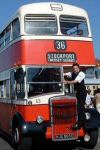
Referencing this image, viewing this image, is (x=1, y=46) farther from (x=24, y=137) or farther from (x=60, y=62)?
(x=24, y=137)

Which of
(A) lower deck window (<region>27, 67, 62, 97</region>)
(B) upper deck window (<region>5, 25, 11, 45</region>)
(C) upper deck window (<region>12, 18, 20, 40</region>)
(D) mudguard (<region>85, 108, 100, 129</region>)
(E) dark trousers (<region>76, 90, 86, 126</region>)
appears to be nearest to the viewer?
(E) dark trousers (<region>76, 90, 86, 126</region>)

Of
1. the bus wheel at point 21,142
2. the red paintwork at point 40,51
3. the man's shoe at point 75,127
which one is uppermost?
the red paintwork at point 40,51

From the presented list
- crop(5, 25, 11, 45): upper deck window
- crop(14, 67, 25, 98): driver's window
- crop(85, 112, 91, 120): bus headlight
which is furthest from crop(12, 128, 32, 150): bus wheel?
crop(5, 25, 11, 45): upper deck window

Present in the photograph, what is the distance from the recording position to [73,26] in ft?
45.3

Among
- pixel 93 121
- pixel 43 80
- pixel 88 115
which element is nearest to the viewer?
pixel 43 80

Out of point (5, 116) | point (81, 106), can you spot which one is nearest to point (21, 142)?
point (81, 106)

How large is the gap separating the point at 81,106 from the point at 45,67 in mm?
1432

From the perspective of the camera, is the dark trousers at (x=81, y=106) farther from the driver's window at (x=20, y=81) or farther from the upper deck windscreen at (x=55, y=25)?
the upper deck windscreen at (x=55, y=25)

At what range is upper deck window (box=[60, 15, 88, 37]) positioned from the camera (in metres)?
13.5

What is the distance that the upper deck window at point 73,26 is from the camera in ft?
44.3

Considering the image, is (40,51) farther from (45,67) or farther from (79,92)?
(79,92)

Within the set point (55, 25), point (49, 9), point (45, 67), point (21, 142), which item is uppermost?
point (49, 9)

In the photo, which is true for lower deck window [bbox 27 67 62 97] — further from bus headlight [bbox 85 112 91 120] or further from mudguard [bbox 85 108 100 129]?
mudguard [bbox 85 108 100 129]

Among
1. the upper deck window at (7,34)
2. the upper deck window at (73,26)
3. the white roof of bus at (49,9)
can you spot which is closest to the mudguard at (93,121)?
the upper deck window at (73,26)
